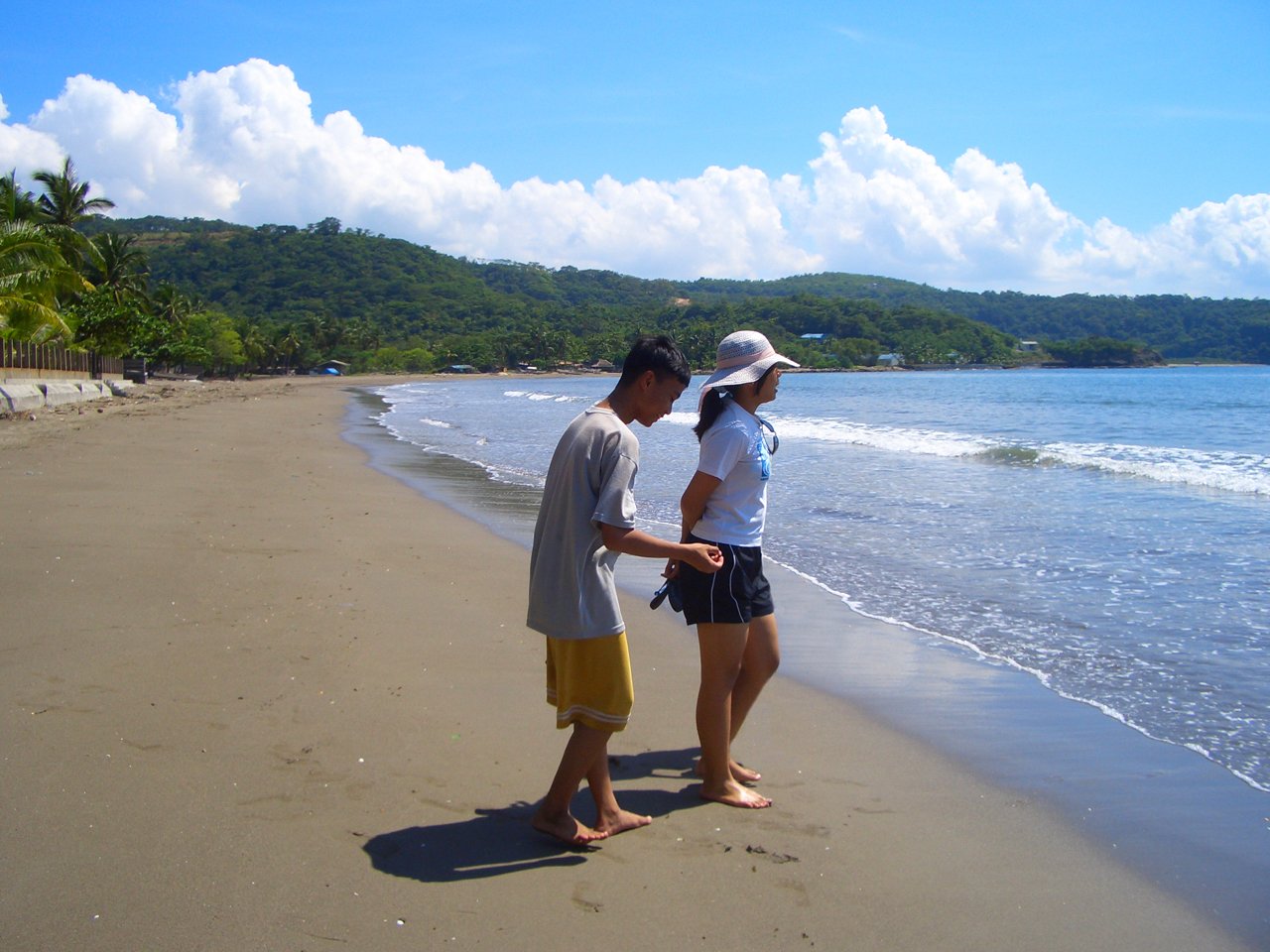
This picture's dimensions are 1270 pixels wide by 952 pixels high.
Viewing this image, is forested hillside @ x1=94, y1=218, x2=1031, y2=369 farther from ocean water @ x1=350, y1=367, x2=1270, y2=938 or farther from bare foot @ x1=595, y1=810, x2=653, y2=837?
bare foot @ x1=595, y1=810, x2=653, y2=837

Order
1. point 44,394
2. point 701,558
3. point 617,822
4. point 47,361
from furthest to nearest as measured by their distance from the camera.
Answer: point 47,361 < point 44,394 < point 617,822 < point 701,558

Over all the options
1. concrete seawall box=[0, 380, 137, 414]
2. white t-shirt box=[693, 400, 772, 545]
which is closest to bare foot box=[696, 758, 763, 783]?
white t-shirt box=[693, 400, 772, 545]

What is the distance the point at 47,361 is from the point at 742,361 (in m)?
34.4

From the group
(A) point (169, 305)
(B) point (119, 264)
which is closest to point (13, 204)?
(B) point (119, 264)

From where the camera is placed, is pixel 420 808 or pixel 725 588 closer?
pixel 420 808

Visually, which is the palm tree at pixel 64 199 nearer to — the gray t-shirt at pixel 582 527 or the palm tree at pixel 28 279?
the palm tree at pixel 28 279

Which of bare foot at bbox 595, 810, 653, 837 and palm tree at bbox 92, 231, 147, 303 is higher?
palm tree at bbox 92, 231, 147, 303

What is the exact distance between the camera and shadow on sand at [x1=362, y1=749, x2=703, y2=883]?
288 cm

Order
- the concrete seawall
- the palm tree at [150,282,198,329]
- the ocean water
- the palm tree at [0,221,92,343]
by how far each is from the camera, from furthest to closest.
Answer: the palm tree at [150,282,198,329]
the palm tree at [0,221,92,343]
the concrete seawall
the ocean water

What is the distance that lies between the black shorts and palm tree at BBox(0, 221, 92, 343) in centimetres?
2423

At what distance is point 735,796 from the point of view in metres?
3.41

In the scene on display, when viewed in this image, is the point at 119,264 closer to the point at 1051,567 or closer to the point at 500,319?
the point at 1051,567

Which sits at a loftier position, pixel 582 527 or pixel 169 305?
pixel 169 305

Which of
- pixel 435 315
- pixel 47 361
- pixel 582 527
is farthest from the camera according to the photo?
pixel 435 315
